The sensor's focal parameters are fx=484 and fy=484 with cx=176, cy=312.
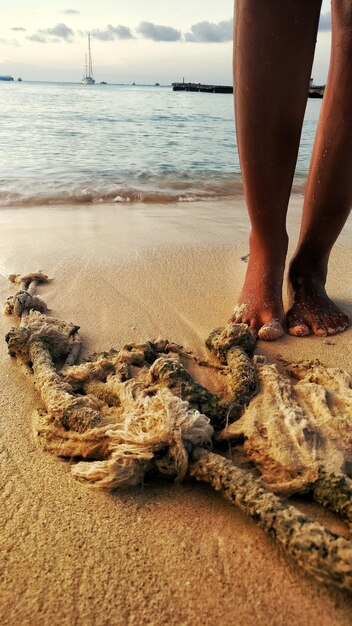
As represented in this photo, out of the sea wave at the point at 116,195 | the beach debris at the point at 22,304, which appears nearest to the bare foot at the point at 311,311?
the beach debris at the point at 22,304

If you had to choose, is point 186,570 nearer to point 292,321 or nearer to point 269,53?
point 292,321

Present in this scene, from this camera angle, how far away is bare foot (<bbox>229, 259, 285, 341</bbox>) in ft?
5.07

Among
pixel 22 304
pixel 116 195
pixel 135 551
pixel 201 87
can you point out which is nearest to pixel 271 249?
pixel 22 304

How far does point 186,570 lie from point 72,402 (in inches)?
17.4

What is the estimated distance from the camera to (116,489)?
0.90 meters

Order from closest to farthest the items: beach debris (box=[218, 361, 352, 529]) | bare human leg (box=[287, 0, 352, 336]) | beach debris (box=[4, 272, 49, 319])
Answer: beach debris (box=[218, 361, 352, 529]) → bare human leg (box=[287, 0, 352, 336]) → beach debris (box=[4, 272, 49, 319])

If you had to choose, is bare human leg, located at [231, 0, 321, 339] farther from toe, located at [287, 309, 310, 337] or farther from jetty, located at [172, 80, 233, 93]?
jetty, located at [172, 80, 233, 93]

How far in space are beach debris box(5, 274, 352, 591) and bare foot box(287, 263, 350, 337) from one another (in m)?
0.26

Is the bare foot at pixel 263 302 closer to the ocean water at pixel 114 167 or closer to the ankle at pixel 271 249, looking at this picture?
the ankle at pixel 271 249

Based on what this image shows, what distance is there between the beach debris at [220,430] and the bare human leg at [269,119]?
31 cm

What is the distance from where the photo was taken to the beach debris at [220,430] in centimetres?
77

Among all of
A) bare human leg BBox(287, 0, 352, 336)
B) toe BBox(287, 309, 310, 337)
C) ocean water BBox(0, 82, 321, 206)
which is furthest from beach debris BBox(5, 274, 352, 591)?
ocean water BBox(0, 82, 321, 206)

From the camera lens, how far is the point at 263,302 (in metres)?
1.56

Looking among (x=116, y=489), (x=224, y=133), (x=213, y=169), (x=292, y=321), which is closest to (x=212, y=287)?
(x=292, y=321)
